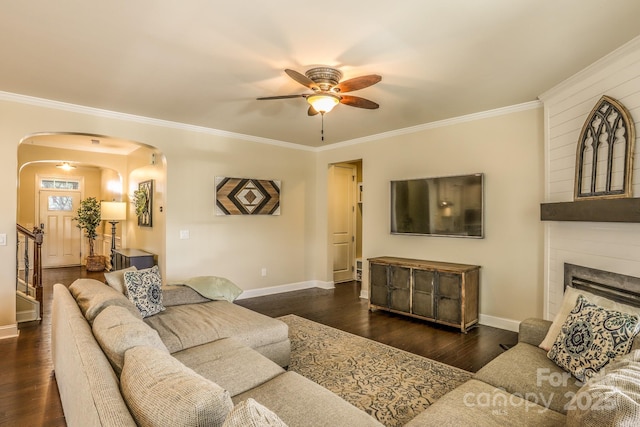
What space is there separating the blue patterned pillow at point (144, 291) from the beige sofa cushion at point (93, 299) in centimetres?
26

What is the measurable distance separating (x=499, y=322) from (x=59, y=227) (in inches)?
388

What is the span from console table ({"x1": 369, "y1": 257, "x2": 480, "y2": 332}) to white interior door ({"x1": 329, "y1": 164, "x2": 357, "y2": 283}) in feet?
6.17

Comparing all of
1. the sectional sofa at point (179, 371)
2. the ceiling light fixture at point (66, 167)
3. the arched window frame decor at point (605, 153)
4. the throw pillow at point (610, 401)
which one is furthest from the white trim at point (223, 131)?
the ceiling light fixture at point (66, 167)

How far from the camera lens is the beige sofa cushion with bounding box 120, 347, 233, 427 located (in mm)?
963

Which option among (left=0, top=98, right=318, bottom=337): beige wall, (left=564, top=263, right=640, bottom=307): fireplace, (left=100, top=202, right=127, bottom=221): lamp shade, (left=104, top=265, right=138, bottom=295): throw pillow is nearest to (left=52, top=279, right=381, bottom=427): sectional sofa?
(left=104, top=265, right=138, bottom=295): throw pillow

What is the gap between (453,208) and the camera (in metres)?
4.37

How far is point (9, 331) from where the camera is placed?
3.72 meters

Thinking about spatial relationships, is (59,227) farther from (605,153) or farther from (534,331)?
(605,153)

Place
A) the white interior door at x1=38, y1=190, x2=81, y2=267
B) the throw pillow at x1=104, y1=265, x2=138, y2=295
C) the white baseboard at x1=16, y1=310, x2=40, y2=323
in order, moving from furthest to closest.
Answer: the white interior door at x1=38, y1=190, x2=81, y2=267, the white baseboard at x1=16, y1=310, x2=40, y2=323, the throw pillow at x1=104, y1=265, x2=138, y2=295

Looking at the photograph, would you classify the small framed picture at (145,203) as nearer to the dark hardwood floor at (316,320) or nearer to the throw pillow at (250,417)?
the dark hardwood floor at (316,320)

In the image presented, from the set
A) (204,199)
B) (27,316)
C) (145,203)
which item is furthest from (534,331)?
(145,203)

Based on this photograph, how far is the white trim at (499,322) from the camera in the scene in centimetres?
393

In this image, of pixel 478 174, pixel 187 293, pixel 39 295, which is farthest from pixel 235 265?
pixel 478 174

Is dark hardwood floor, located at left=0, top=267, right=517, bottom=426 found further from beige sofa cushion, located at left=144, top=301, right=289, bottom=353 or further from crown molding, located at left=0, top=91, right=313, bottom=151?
crown molding, located at left=0, top=91, right=313, bottom=151
